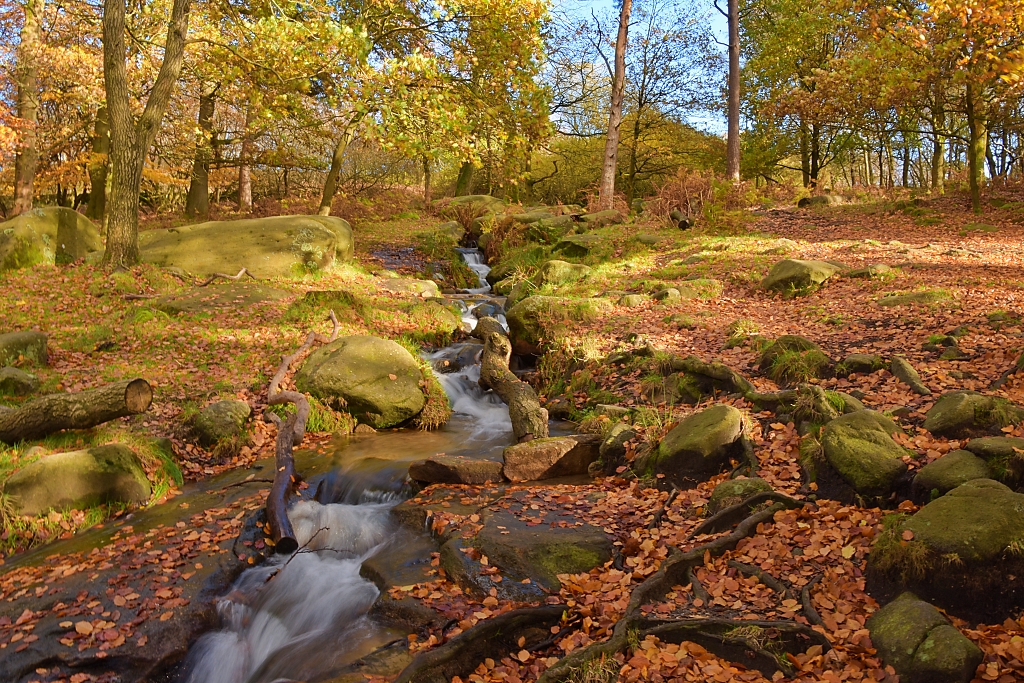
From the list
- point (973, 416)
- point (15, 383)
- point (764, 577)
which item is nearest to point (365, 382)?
point (15, 383)

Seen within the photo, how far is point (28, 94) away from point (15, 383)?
11561mm

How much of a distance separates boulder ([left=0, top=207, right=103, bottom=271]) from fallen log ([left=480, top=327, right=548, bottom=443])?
1011 centimetres

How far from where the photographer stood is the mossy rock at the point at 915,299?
930cm

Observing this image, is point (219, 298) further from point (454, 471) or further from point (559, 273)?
point (454, 471)

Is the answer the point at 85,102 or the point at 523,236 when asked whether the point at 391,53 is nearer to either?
the point at 523,236

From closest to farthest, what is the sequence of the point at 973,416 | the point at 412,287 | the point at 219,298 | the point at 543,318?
the point at 973,416, the point at 543,318, the point at 219,298, the point at 412,287

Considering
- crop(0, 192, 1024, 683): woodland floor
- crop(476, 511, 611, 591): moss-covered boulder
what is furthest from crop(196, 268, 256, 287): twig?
crop(476, 511, 611, 591): moss-covered boulder

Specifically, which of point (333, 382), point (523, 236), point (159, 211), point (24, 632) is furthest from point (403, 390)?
point (159, 211)

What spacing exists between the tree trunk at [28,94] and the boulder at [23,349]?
788 centimetres

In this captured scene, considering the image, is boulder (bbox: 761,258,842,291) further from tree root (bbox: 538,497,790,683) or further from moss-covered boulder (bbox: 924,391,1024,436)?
tree root (bbox: 538,497,790,683)

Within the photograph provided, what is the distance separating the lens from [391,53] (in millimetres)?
16781

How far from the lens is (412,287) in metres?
15.4

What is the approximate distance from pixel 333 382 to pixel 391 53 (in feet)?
36.6

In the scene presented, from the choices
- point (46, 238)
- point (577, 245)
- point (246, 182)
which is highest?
point (246, 182)
